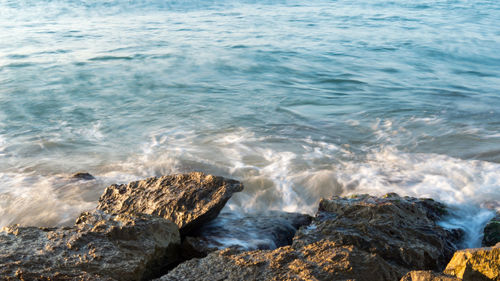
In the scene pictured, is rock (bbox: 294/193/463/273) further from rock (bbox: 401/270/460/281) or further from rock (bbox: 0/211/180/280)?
rock (bbox: 0/211/180/280)

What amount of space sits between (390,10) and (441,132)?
1751 cm

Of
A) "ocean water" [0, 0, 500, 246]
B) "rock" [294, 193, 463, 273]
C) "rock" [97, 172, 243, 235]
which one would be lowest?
"ocean water" [0, 0, 500, 246]

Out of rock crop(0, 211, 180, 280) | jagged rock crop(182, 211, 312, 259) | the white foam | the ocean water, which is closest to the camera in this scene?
rock crop(0, 211, 180, 280)

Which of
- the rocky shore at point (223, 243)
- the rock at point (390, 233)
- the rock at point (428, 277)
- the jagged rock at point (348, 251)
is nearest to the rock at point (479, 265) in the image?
the rocky shore at point (223, 243)

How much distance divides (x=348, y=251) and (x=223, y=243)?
98cm

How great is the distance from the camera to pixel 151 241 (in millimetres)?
2908

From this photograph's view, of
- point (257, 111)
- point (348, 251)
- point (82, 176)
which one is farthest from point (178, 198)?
point (257, 111)

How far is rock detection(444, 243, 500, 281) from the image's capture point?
2268 mm

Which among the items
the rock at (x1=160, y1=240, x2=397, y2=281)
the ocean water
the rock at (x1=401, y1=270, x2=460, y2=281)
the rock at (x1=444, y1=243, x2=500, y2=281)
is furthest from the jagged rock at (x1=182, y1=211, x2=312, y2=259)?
the rock at (x1=444, y1=243, x2=500, y2=281)

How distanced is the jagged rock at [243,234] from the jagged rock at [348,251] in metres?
0.25

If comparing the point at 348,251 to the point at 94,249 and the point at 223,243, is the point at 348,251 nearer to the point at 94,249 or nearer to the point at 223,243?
the point at 223,243

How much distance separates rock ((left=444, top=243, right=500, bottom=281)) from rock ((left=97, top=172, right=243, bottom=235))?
180 centimetres

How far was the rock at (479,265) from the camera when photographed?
2.27 metres

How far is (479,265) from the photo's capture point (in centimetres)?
231
